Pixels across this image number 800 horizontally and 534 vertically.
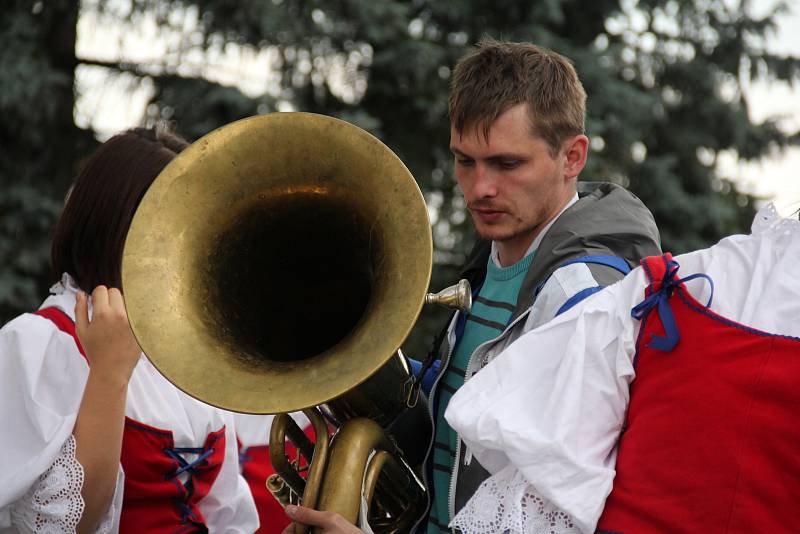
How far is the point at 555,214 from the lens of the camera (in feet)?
7.52

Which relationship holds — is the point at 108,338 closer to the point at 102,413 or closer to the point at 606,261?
the point at 102,413

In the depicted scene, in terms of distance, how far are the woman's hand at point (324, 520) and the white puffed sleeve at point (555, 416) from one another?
0.37m

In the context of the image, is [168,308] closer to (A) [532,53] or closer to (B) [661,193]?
(A) [532,53]

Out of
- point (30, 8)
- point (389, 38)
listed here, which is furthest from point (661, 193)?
point (30, 8)

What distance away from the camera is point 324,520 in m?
2.08

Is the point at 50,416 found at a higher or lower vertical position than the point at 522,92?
lower

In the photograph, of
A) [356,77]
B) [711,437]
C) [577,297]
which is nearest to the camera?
[711,437]

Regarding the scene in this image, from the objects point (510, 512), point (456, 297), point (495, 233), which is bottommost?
point (510, 512)

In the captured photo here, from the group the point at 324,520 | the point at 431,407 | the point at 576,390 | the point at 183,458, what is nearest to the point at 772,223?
the point at 576,390

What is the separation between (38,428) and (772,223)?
5.66 feet

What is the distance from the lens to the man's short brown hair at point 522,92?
223 centimetres

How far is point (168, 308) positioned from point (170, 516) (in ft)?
2.52

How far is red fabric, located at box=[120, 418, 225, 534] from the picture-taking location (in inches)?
101

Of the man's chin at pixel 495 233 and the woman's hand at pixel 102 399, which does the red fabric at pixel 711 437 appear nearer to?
the man's chin at pixel 495 233
